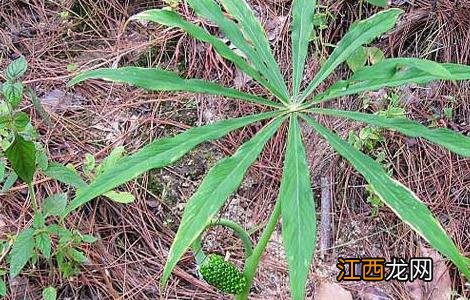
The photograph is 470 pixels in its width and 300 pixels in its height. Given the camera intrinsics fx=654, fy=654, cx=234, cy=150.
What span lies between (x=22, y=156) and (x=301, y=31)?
2.16ft

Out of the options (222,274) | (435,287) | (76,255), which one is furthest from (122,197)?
(435,287)

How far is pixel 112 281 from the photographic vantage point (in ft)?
Result: 5.88

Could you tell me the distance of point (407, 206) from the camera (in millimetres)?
1107

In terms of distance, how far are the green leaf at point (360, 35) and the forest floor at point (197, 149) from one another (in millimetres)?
700

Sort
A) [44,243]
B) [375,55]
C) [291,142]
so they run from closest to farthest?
[291,142], [44,243], [375,55]

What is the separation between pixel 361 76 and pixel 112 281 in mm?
934

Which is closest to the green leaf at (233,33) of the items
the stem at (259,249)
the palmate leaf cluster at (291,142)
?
the palmate leaf cluster at (291,142)

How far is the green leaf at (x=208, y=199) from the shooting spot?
104 cm

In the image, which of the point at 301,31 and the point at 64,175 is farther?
the point at 64,175

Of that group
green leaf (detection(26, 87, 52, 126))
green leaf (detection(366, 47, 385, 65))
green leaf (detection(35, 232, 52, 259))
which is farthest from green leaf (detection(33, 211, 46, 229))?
green leaf (detection(366, 47, 385, 65))

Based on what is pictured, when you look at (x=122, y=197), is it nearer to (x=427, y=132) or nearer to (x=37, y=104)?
(x=37, y=104)

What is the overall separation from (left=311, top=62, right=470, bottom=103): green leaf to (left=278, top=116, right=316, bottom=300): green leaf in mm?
144

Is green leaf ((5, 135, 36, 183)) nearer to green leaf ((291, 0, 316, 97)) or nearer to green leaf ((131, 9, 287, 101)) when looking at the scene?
green leaf ((131, 9, 287, 101))

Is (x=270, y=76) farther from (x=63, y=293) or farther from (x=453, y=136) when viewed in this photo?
(x=63, y=293)
